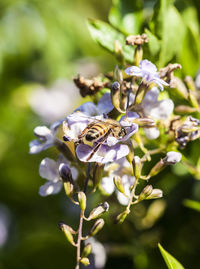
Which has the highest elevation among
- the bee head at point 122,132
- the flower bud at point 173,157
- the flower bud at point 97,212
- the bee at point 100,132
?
the bee at point 100,132

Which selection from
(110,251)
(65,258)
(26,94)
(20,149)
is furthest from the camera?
(26,94)

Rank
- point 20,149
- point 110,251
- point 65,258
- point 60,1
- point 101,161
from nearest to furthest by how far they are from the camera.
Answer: point 101,161 → point 110,251 → point 65,258 → point 20,149 → point 60,1

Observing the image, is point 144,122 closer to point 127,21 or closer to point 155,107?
point 155,107

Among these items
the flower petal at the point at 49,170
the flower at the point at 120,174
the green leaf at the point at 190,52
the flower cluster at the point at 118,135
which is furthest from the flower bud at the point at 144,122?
the green leaf at the point at 190,52

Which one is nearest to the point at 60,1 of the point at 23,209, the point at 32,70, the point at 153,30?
the point at 32,70

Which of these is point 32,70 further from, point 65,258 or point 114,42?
point 114,42

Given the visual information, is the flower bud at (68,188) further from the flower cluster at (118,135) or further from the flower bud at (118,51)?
the flower bud at (118,51)
